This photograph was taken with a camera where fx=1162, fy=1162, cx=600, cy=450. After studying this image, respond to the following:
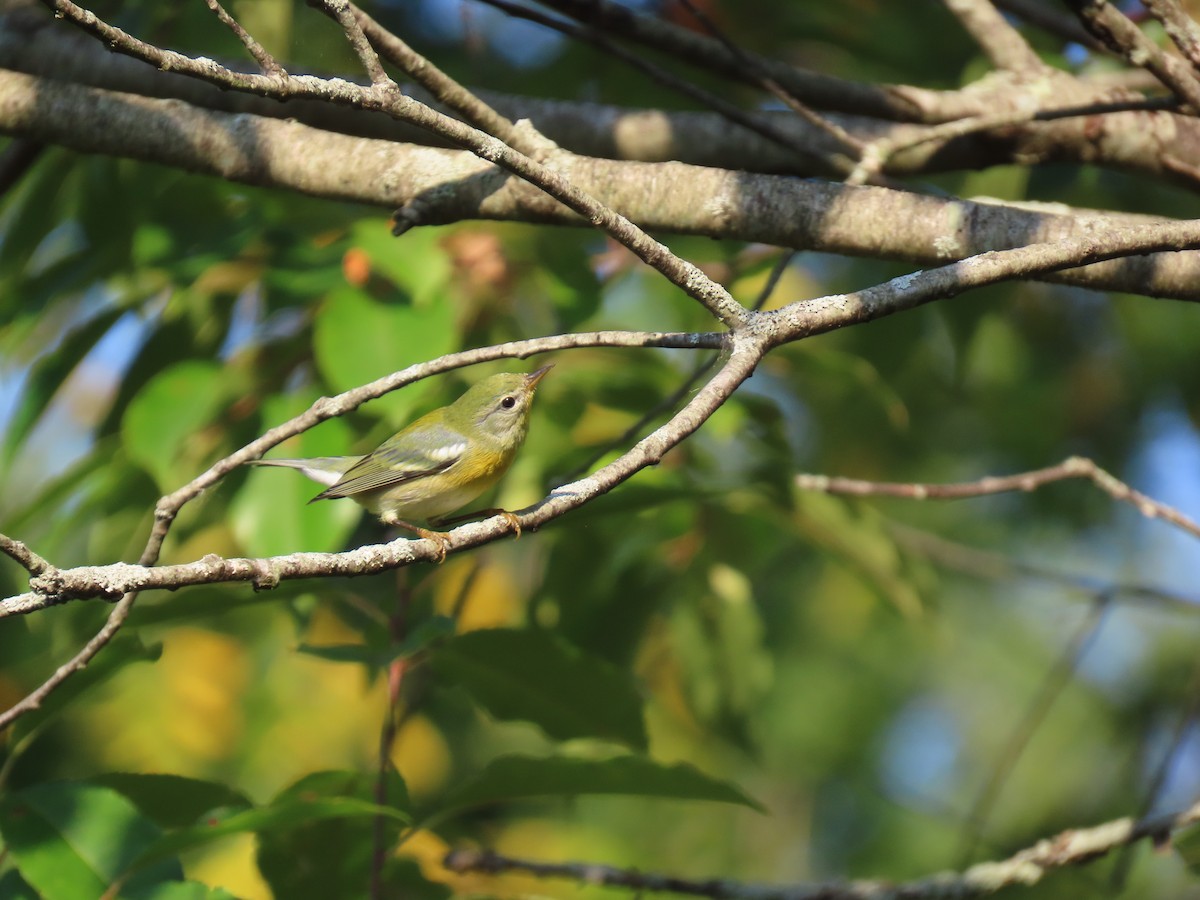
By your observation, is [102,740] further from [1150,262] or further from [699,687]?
[1150,262]

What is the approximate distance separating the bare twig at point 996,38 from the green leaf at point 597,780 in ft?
5.99

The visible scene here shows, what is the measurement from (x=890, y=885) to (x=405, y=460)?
159 centimetres

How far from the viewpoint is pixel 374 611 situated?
2.64 metres

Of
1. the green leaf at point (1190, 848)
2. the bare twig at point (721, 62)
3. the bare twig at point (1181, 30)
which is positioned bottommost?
the green leaf at point (1190, 848)

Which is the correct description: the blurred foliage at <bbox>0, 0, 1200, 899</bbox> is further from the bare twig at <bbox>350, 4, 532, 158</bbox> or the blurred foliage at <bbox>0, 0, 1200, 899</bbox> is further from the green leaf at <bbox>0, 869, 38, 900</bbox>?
the bare twig at <bbox>350, 4, 532, 158</bbox>

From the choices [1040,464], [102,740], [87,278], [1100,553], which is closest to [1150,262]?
[87,278]

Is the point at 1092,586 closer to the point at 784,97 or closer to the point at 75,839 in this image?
the point at 784,97

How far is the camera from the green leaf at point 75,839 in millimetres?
1951

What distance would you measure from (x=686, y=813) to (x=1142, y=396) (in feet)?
10.5

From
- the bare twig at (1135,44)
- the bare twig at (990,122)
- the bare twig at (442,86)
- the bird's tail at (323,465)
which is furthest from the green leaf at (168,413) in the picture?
the bare twig at (1135,44)

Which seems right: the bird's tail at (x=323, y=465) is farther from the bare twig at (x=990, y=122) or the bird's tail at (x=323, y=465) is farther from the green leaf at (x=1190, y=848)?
the green leaf at (x=1190, y=848)

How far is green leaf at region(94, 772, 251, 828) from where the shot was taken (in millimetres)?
2355

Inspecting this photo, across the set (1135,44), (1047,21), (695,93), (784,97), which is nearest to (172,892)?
(695,93)

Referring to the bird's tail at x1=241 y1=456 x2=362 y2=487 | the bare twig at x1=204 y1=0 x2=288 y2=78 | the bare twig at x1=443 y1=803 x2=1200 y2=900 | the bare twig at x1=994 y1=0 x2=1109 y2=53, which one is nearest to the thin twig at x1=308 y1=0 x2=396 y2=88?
the bare twig at x1=204 y1=0 x2=288 y2=78
